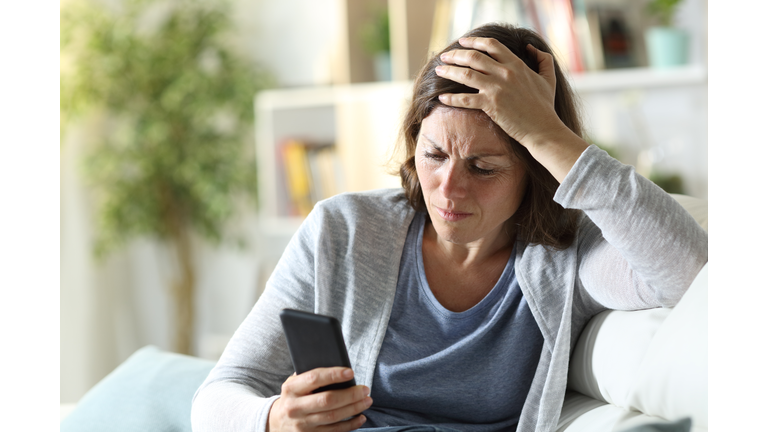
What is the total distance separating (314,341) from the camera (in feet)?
2.46

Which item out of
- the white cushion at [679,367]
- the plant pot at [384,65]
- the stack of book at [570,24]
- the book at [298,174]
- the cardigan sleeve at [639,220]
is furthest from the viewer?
the book at [298,174]

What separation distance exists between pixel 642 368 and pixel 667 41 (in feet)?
5.09

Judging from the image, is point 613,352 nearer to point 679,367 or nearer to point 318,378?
point 679,367

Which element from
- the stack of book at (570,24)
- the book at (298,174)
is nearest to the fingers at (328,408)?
the stack of book at (570,24)

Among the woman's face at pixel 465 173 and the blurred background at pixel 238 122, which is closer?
the woman's face at pixel 465 173

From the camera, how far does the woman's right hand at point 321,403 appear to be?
761mm

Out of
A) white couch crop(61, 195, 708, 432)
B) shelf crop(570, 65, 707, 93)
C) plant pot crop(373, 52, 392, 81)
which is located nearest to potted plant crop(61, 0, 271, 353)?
plant pot crop(373, 52, 392, 81)

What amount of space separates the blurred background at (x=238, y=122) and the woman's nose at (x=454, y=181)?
1293 millimetres

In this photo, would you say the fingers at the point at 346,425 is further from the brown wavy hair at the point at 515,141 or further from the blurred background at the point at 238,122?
the blurred background at the point at 238,122

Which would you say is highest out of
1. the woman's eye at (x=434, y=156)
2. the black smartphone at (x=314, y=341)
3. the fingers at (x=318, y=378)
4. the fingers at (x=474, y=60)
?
the fingers at (x=474, y=60)

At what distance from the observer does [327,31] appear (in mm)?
2965
